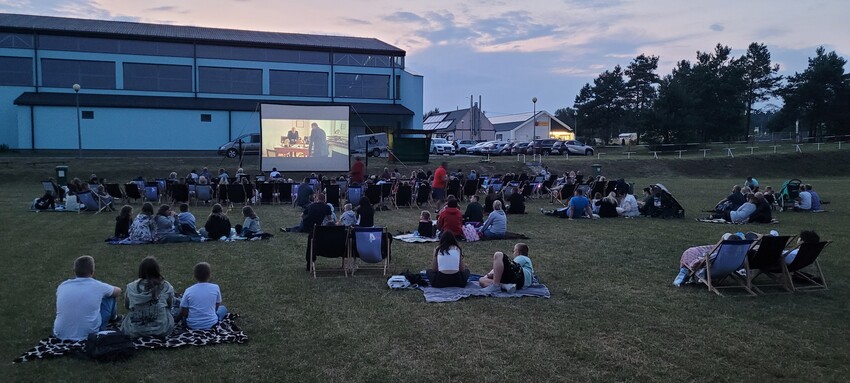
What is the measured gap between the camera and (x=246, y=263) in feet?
30.1

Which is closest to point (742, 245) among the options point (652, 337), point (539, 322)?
point (652, 337)

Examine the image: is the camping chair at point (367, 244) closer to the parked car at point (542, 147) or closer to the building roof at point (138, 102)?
the building roof at point (138, 102)

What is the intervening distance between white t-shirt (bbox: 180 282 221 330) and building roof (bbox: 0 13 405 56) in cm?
3774

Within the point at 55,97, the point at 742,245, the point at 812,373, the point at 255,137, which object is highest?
the point at 55,97

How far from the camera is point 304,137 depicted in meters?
24.1

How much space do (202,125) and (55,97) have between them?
8148 mm

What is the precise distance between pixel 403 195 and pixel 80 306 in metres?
13.2

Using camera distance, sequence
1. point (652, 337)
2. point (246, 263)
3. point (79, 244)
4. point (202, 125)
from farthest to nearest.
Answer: point (202, 125), point (79, 244), point (246, 263), point (652, 337)

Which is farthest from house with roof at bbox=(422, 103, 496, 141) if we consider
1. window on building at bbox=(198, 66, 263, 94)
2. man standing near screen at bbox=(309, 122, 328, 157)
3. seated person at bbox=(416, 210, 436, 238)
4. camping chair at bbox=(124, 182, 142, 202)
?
seated person at bbox=(416, 210, 436, 238)

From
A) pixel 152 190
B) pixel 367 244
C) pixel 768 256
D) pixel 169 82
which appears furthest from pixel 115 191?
pixel 169 82

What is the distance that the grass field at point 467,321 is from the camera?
4789 mm

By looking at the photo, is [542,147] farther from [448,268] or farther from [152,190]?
[448,268]

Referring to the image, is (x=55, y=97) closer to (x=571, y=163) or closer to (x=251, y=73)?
(x=251, y=73)

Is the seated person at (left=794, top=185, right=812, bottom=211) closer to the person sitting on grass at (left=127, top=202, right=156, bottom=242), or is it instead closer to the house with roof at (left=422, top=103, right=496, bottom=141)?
the person sitting on grass at (left=127, top=202, right=156, bottom=242)
